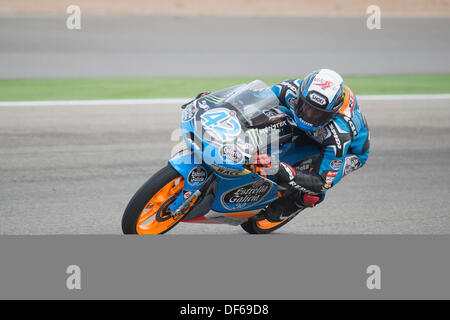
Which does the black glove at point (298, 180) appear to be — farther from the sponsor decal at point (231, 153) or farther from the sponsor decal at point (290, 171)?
the sponsor decal at point (231, 153)

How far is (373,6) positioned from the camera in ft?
57.9

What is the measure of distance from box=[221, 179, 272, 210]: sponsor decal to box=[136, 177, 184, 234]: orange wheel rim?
0.37 m

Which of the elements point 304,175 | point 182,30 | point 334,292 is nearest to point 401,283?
point 334,292

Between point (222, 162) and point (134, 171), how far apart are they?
2.67m

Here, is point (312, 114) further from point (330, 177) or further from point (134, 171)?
point (134, 171)

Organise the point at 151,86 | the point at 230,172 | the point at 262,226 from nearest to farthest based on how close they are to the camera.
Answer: the point at 230,172 < the point at 262,226 < the point at 151,86

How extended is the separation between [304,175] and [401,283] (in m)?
1.01

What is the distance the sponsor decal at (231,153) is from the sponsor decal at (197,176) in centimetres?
37

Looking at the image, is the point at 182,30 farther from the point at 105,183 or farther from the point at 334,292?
the point at 334,292

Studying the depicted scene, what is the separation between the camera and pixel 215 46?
520 inches

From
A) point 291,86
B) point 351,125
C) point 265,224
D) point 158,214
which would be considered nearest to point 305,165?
point 351,125

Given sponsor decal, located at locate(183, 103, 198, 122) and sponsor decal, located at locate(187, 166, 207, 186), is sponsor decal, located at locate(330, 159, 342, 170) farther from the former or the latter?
sponsor decal, located at locate(183, 103, 198, 122)

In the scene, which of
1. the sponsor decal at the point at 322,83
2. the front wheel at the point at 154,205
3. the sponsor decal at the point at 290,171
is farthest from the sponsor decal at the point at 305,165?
the front wheel at the point at 154,205

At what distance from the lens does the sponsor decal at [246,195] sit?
4457 millimetres
